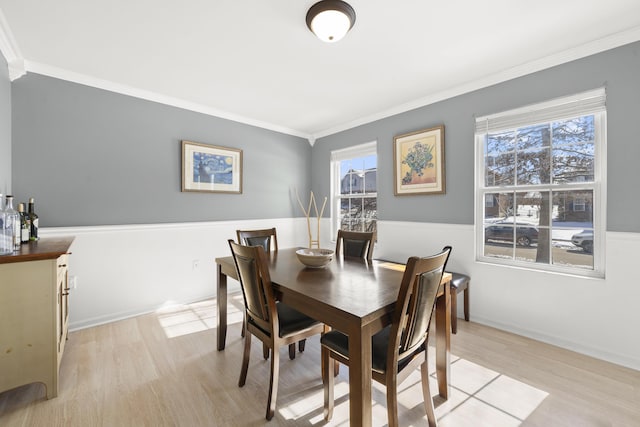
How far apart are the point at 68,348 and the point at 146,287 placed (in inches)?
32.2

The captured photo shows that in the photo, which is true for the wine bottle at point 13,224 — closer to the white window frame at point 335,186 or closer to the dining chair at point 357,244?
the dining chair at point 357,244

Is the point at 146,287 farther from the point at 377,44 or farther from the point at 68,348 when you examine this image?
the point at 377,44

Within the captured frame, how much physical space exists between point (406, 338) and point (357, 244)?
128 centimetres

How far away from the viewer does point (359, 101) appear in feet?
10.9

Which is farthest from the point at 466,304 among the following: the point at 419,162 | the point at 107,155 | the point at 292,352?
the point at 107,155

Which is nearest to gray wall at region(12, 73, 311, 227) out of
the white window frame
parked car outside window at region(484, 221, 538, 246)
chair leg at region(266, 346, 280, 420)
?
the white window frame

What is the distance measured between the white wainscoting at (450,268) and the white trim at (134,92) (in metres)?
1.42

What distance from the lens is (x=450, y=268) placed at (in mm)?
3004

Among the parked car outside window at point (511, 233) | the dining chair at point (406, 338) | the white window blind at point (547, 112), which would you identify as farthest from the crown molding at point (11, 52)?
the parked car outside window at point (511, 233)

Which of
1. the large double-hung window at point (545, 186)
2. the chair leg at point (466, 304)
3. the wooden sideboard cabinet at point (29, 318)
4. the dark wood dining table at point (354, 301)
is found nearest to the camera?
the dark wood dining table at point (354, 301)

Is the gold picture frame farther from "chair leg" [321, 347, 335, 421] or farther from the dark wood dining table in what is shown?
"chair leg" [321, 347, 335, 421]

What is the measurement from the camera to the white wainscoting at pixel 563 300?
2039mm

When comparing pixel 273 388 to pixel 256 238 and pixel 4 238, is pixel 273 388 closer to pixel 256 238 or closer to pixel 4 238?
pixel 256 238

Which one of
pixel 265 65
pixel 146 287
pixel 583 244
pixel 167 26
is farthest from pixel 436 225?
pixel 146 287
